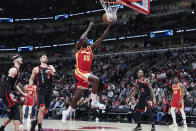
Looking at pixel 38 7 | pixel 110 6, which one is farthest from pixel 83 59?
pixel 38 7

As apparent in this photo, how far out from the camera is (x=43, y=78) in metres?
7.53

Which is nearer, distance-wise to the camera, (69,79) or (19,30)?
(69,79)

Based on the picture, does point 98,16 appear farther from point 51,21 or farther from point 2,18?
point 2,18

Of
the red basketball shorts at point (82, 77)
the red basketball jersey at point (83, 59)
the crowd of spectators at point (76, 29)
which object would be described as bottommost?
the red basketball shorts at point (82, 77)

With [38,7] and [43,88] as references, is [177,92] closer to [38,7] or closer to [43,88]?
[43,88]

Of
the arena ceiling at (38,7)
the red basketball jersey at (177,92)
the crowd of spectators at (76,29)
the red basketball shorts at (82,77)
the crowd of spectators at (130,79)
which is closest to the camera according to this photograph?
the red basketball shorts at (82,77)

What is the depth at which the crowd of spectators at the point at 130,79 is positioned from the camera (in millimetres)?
14492

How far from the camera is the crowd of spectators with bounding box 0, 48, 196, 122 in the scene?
1449 cm

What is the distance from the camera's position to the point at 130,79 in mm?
18828

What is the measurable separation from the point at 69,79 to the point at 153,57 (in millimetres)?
7460

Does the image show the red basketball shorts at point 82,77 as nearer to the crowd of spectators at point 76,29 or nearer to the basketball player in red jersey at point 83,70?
the basketball player in red jersey at point 83,70

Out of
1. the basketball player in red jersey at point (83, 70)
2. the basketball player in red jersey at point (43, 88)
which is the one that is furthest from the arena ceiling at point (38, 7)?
the basketball player in red jersey at point (83, 70)

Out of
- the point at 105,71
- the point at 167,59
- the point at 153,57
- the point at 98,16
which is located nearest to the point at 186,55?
the point at 167,59

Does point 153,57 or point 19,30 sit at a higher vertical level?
point 19,30
